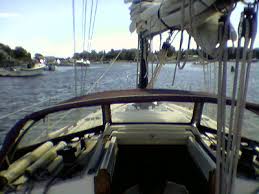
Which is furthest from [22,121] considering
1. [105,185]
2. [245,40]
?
[245,40]

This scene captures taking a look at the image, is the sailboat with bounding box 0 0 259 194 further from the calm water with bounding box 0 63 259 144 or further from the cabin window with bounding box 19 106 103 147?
the calm water with bounding box 0 63 259 144

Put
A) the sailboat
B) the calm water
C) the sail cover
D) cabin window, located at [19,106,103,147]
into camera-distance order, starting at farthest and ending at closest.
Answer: the calm water
cabin window, located at [19,106,103,147]
the sail cover
the sailboat

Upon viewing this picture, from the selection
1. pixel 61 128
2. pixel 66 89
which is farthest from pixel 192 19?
pixel 66 89

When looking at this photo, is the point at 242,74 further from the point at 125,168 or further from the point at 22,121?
the point at 125,168

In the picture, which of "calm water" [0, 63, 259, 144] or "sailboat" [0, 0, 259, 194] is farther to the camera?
"calm water" [0, 63, 259, 144]

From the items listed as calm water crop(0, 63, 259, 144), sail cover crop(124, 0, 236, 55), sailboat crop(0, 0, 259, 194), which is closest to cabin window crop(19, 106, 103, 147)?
sailboat crop(0, 0, 259, 194)

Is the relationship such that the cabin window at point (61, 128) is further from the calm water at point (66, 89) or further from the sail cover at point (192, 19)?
the sail cover at point (192, 19)

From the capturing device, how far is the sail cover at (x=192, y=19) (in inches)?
103

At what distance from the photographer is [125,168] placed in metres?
4.41

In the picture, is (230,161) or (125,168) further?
(125,168)

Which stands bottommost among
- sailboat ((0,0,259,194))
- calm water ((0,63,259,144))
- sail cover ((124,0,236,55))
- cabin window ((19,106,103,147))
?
calm water ((0,63,259,144))

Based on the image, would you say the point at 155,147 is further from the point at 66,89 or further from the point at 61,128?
the point at 66,89

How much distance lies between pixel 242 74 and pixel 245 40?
0.21 meters

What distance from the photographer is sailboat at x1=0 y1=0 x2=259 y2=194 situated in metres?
2.01
